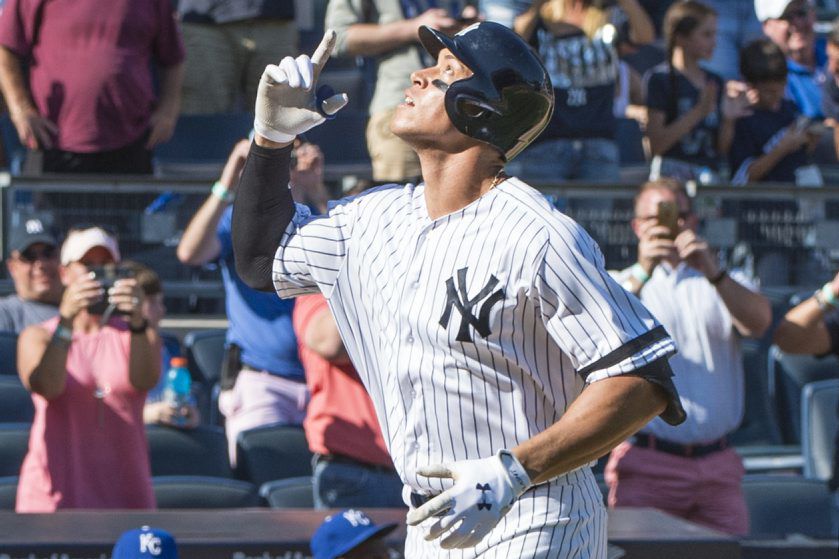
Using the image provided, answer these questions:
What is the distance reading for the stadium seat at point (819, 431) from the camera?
6.73 m

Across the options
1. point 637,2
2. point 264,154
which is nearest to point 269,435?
point 264,154

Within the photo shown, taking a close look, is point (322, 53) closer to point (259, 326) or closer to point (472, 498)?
point (472, 498)

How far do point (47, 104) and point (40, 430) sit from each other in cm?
239

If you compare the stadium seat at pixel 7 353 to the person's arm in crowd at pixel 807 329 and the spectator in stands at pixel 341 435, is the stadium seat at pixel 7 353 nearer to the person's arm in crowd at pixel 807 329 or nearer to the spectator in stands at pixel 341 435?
the spectator in stands at pixel 341 435

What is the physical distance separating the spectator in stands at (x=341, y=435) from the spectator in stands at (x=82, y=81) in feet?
7.30

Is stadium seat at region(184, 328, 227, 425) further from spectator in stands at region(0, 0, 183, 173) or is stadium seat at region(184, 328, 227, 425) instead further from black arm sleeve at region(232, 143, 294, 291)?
black arm sleeve at region(232, 143, 294, 291)

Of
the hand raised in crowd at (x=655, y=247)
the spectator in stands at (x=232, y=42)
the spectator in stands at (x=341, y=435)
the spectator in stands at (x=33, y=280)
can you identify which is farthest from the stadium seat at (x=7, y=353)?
the hand raised in crowd at (x=655, y=247)

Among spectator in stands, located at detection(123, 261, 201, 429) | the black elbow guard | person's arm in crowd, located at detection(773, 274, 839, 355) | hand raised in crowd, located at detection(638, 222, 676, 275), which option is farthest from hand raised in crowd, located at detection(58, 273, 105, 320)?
the black elbow guard

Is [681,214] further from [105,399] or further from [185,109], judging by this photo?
[185,109]

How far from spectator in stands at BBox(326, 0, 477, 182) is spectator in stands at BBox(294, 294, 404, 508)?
70.6 inches

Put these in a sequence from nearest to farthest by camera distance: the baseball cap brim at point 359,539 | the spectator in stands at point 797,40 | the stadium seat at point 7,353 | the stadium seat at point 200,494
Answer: the baseball cap brim at point 359,539 → the stadium seat at point 200,494 → the stadium seat at point 7,353 → the spectator in stands at point 797,40

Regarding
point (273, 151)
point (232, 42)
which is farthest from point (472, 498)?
point (232, 42)

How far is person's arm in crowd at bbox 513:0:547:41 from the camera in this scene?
7.70 metres

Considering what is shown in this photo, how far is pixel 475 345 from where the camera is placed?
2.92 m
